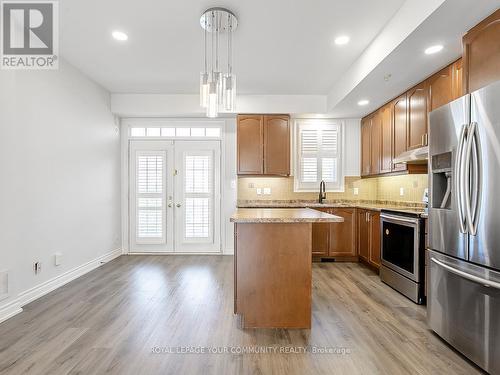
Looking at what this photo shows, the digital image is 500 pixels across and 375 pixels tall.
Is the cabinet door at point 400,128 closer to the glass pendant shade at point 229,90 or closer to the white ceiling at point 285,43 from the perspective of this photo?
the white ceiling at point 285,43

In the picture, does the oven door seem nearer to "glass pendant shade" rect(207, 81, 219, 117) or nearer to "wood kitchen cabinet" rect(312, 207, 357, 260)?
"wood kitchen cabinet" rect(312, 207, 357, 260)

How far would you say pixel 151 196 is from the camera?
16.7 ft

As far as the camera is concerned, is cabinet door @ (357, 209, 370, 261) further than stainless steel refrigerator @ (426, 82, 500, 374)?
Yes

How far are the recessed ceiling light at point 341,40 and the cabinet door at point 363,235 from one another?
94.8 inches

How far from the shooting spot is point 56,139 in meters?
3.32

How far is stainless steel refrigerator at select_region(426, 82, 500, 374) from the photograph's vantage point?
172cm

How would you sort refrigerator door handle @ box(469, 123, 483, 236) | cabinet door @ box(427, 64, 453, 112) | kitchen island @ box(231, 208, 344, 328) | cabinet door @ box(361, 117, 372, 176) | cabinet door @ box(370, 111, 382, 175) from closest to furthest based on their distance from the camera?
refrigerator door handle @ box(469, 123, 483, 236) → kitchen island @ box(231, 208, 344, 328) → cabinet door @ box(427, 64, 453, 112) → cabinet door @ box(370, 111, 382, 175) → cabinet door @ box(361, 117, 372, 176)

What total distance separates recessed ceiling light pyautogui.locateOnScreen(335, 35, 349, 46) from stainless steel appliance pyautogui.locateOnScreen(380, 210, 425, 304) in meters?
1.99

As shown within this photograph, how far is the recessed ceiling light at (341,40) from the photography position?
2.92 m

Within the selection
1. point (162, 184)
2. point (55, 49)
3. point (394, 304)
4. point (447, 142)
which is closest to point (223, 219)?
point (162, 184)

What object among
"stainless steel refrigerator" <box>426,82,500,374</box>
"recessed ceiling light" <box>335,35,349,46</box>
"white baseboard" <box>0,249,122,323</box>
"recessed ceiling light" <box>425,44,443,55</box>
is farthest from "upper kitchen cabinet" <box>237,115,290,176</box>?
"white baseboard" <box>0,249,122,323</box>

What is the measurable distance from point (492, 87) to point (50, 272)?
174 inches

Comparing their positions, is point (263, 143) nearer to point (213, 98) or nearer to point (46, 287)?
point (213, 98)

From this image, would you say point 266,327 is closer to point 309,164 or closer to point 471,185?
point 471,185
